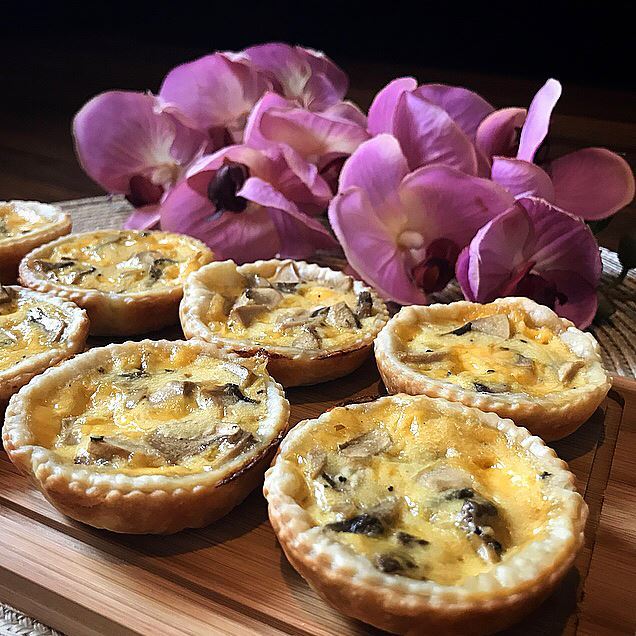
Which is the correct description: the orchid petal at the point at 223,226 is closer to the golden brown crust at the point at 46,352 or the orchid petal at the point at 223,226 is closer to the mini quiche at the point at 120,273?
the mini quiche at the point at 120,273

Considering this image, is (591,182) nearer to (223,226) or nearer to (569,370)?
(569,370)

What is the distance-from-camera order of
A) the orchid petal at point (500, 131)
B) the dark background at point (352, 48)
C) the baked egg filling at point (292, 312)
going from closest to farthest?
the baked egg filling at point (292, 312) < the orchid petal at point (500, 131) < the dark background at point (352, 48)

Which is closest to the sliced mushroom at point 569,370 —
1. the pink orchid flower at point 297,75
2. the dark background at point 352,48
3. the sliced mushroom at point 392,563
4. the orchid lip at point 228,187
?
the sliced mushroom at point 392,563

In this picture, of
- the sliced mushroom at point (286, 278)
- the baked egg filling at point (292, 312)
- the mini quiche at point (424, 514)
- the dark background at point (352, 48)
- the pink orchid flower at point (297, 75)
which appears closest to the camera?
the mini quiche at point (424, 514)

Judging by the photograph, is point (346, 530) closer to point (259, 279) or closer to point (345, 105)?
point (259, 279)

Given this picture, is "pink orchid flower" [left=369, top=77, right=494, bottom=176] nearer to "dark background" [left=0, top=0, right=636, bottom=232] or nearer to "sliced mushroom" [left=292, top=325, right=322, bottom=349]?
"sliced mushroom" [left=292, top=325, right=322, bottom=349]
